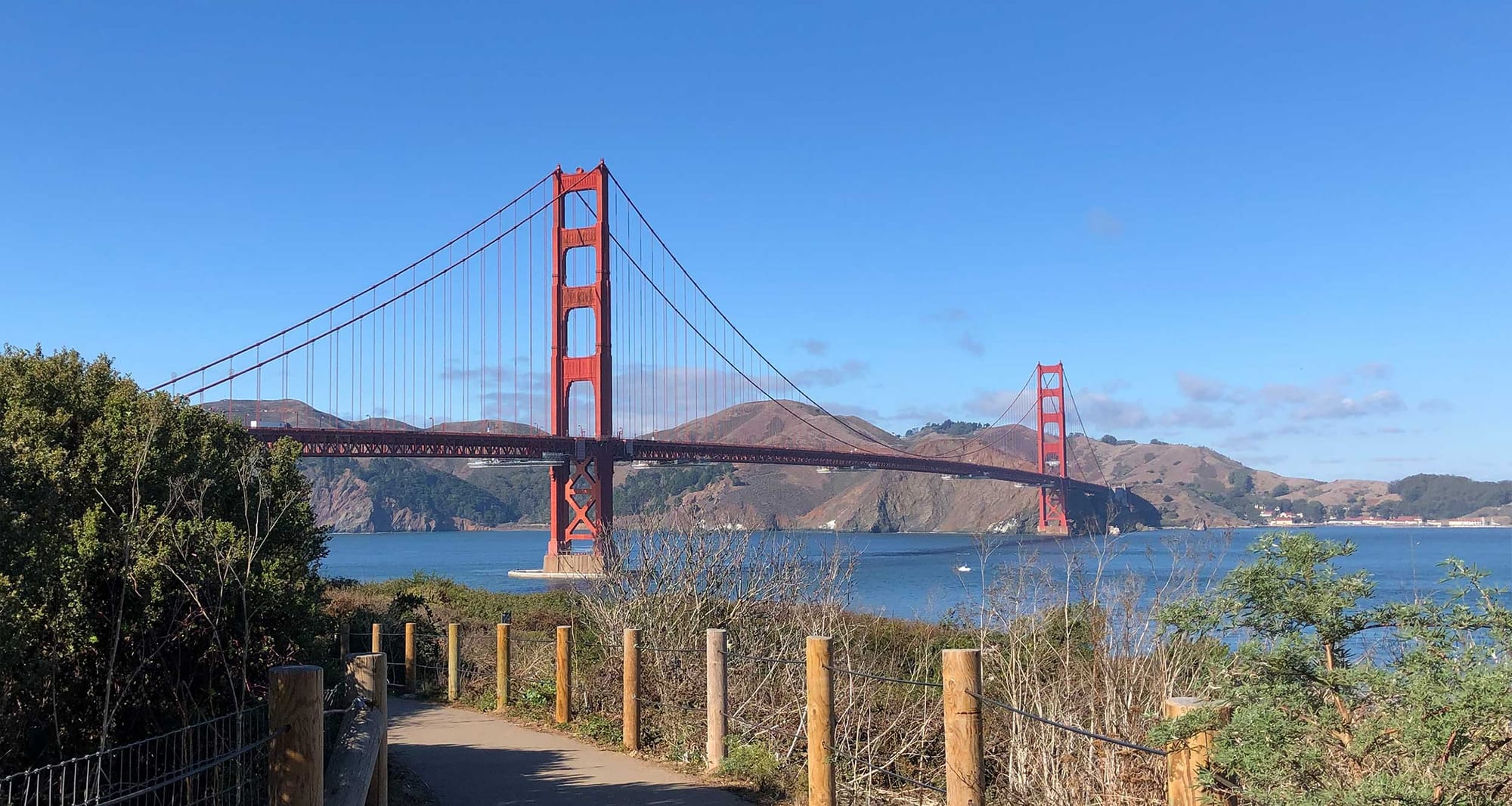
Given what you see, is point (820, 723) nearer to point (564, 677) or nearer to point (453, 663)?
point (564, 677)

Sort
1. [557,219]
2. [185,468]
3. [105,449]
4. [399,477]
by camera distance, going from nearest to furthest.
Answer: [105,449] → [185,468] → [557,219] → [399,477]

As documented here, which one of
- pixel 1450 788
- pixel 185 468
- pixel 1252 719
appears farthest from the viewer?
pixel 185 468

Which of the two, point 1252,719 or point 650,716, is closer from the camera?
point 1252,719

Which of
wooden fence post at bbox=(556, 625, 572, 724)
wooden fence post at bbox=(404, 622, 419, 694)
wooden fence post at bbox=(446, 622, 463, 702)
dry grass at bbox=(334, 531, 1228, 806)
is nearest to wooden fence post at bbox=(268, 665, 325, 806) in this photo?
dry grass at bbox=(334, 531, 1228, 806)

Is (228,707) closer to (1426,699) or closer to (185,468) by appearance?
(185,468)

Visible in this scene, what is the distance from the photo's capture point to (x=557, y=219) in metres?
53.1

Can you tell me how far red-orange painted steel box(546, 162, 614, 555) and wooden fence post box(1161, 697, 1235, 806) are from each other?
37.4 metres

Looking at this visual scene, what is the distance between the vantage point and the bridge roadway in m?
35.3

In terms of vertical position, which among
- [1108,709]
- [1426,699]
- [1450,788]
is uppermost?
[1426,699]

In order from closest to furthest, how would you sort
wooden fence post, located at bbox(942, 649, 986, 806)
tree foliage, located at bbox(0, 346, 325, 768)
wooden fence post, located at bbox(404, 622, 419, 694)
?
1. tree foliage, located at bbox(0, 346, 325, 768)
2. wooden fence post, located at bbox(942, 649, 986, 806)
3. wooden fence post, located at bbox(404, 622, 419, 694)

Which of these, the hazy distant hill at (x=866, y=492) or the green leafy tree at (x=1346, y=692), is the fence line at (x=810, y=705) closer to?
the green leafy tree at (x=1346, y=692)

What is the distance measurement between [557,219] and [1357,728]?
51866 mm

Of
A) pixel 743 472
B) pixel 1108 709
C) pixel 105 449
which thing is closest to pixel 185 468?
pixel 105 449

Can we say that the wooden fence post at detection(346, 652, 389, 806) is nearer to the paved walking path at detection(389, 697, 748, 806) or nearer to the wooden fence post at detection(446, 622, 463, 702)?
the paved walking path at detection(389, 697, 748, 806)
